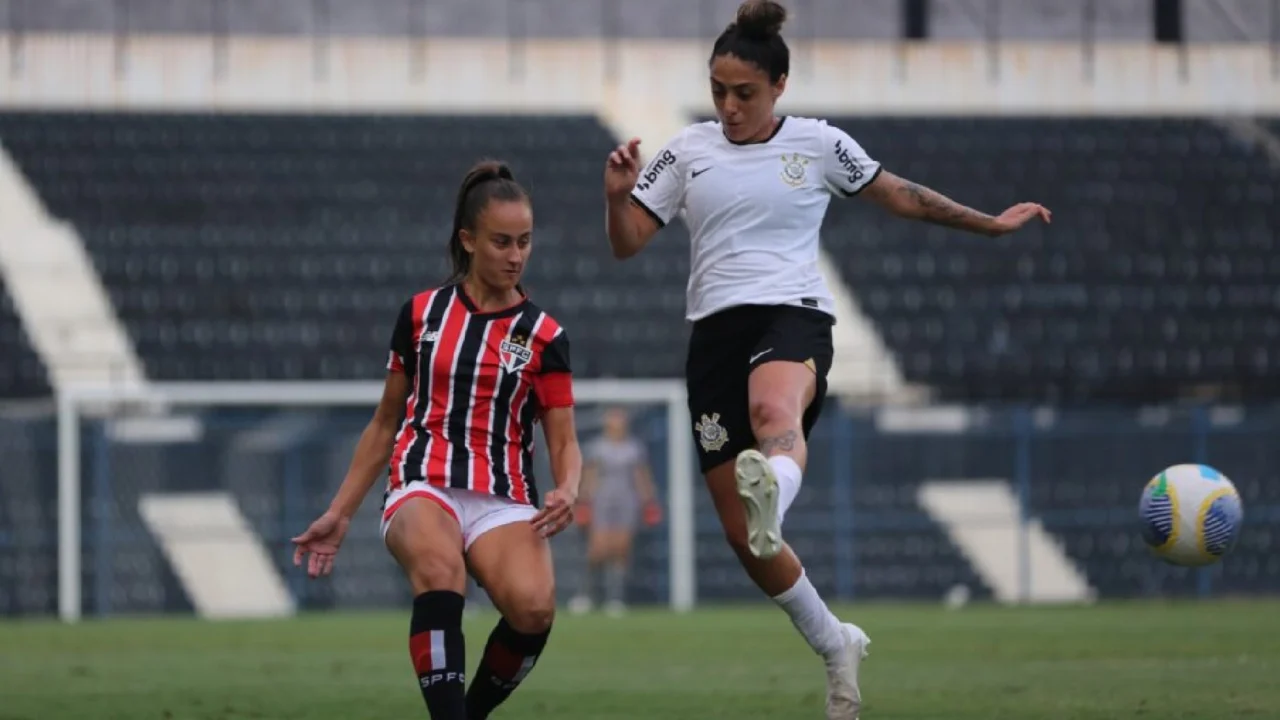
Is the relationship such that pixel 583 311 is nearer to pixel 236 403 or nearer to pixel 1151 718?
pixel 236 403

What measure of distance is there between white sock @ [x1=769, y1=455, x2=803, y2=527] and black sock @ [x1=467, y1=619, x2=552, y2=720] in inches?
29.4

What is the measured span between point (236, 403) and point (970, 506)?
663 cm

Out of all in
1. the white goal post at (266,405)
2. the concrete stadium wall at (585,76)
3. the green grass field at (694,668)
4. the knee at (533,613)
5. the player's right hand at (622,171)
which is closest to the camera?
the knee at (533,613)

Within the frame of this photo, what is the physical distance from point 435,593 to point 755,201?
5.87ft

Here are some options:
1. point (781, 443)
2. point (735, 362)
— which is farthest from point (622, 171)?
point (781, 443)

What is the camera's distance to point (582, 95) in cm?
2412

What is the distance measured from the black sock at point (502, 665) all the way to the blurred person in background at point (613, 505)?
12.3 meters

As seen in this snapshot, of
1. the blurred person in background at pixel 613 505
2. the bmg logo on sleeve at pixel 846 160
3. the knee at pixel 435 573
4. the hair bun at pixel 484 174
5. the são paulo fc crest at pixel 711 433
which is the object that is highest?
the bmg logo on sleeve at pixel 846 160

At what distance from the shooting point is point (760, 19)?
6.65 m

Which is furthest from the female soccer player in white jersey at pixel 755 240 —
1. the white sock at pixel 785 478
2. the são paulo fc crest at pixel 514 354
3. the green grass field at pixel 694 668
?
the green grass field at pixel 694 668

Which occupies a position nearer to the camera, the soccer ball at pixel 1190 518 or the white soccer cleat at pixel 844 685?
the white soccer cleat at pixel 844 685

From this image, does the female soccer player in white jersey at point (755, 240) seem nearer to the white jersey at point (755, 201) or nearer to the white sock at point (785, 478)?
the white jersey at point (755, 201)

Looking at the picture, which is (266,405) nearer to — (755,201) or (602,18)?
(602,18)

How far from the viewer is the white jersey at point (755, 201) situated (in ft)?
22.2
